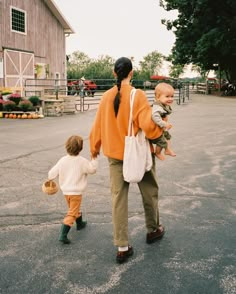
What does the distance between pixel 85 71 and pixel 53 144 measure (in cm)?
4003

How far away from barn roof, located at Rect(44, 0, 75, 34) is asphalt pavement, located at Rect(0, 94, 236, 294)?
21007 mm

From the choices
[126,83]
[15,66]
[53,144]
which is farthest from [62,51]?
[126,83]

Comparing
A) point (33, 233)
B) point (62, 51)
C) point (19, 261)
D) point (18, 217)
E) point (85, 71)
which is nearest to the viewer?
point (19, 261)

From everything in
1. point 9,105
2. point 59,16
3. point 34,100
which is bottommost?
point 9,105

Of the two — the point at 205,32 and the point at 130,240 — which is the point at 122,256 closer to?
the point at 130,240

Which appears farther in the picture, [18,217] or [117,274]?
[18,217]

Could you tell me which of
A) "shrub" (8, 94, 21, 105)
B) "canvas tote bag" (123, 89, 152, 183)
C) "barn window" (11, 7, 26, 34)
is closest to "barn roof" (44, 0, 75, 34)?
"barn window" (11, 7, 26, 34)

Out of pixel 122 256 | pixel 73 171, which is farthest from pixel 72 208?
pixel 122 256

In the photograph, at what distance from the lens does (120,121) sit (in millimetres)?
3463

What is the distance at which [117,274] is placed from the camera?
10.9 feet

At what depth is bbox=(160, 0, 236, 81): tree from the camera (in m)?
28.4

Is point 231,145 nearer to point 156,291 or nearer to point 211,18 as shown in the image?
point 156,291

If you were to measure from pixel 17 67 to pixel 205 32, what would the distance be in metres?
13.9

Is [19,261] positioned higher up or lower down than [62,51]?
lower down
